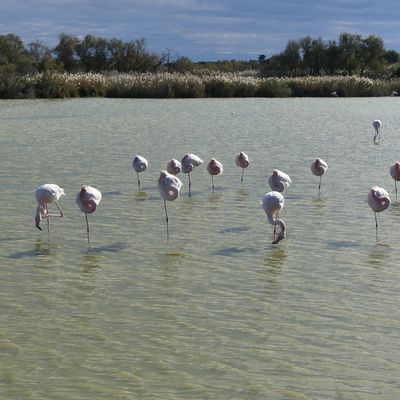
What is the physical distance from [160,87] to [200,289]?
28.3m

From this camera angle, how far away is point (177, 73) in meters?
41.4

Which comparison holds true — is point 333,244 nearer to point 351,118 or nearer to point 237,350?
point 237,350

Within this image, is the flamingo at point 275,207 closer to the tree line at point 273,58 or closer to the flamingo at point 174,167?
the flamingo at point 174,167

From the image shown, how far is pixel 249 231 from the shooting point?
24.8 feet

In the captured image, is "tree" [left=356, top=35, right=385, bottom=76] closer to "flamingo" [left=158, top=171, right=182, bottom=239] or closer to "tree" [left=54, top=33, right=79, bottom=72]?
"tree" [left=54, top=33, right=79, bottom=72]

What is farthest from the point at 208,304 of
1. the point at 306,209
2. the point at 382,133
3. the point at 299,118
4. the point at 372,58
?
the point at 372,58

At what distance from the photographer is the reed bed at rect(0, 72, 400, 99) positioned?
31.7 m

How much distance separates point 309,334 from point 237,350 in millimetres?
556

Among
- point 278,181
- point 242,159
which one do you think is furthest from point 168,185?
point 242,159

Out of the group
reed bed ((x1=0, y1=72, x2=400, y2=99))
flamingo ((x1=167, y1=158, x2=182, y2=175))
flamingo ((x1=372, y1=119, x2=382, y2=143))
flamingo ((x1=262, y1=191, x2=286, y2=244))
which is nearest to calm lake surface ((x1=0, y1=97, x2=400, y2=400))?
flamingo ((x1=262, y1=191, x2=286, y2=244))

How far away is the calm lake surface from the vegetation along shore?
21.3 meters

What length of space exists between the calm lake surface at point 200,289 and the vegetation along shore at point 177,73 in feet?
69.9

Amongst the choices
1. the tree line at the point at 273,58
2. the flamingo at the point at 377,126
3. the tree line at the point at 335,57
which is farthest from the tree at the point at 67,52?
the flamingo at the point at 377,126

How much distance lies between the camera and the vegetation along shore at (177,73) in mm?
33094
